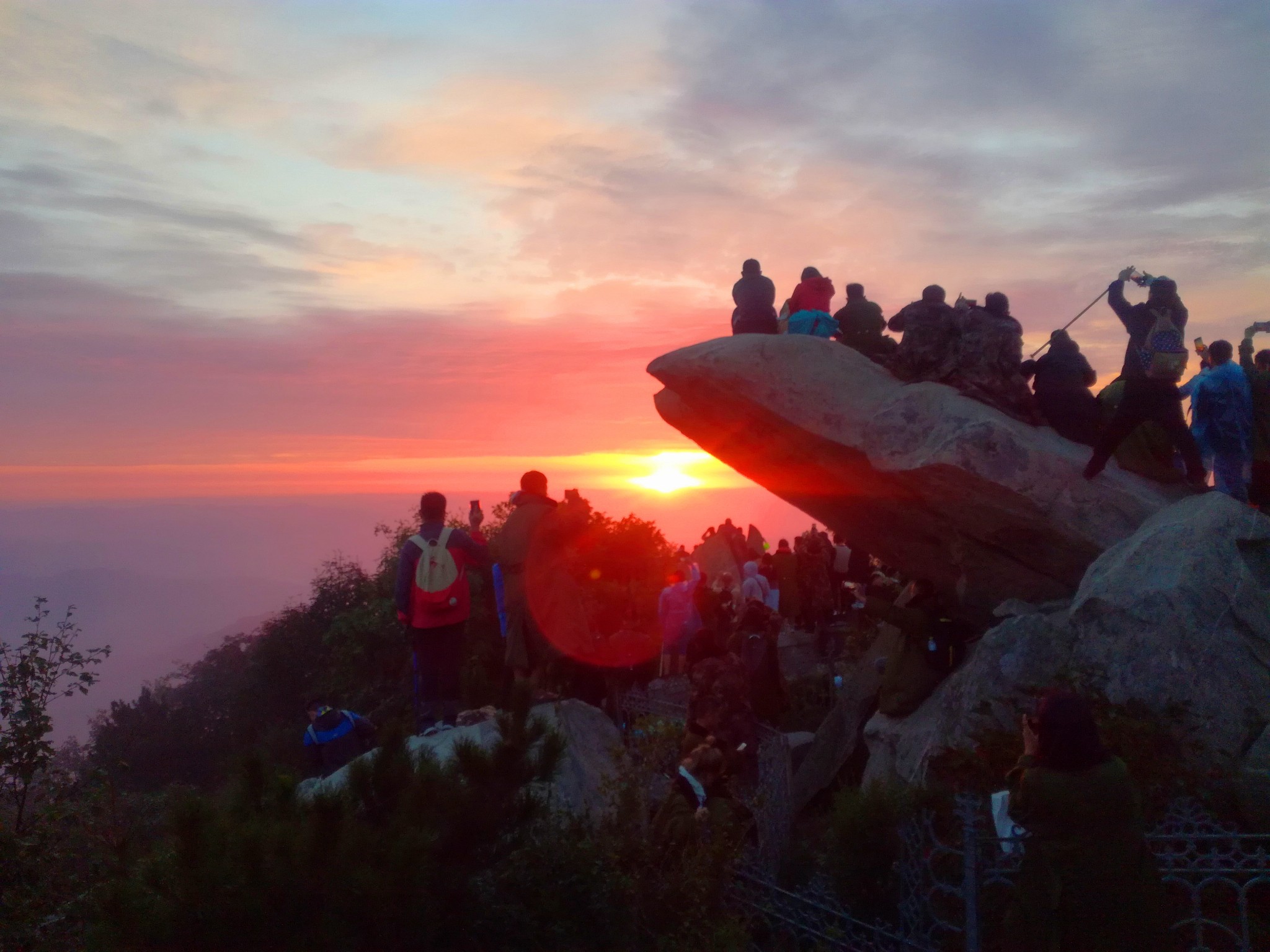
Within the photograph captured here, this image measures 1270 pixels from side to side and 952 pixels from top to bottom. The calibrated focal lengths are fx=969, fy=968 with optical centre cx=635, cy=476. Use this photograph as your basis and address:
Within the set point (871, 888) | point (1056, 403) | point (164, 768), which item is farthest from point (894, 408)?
point (164, 768)

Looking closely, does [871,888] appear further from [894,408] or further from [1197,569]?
[894,408]

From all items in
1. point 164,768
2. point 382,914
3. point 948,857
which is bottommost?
point 164,768

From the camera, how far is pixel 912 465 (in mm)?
9898

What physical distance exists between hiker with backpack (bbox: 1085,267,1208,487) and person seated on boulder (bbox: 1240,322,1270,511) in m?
0.46

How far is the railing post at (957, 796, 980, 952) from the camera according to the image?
4.55 metres

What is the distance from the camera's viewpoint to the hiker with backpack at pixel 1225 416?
938 cm

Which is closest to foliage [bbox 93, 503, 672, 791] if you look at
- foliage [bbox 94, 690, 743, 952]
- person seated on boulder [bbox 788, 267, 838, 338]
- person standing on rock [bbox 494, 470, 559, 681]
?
person standing on rock [bbox 494, 470, 559, 681]

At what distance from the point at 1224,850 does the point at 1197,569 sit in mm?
2609

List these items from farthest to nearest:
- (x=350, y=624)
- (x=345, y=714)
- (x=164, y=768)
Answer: (x=164, y=768), (x=350, y=624), (x=345, y=714)

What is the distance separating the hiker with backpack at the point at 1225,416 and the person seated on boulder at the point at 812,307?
394 cm

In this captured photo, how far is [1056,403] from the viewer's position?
10500 millimetres

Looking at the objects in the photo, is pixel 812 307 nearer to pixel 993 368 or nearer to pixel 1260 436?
pixel 993 368

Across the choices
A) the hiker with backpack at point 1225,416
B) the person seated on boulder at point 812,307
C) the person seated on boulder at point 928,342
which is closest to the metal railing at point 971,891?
the hiker with backpack at point 1225,416

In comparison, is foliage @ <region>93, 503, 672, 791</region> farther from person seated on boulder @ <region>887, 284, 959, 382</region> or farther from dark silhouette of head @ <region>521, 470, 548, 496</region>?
person seated on boulder @ <region>887, 284, 959, 382</region>
